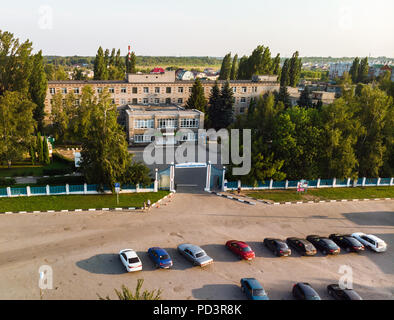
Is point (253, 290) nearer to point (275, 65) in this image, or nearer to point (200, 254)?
point (200, 254)

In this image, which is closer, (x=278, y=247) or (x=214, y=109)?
(x=278, y=247)

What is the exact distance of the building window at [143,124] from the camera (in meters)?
50.7

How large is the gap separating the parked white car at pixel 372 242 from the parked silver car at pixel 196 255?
11809mm

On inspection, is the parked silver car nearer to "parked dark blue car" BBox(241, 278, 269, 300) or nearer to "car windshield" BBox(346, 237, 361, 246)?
"parked dark blue car" BBox(241, 278, 269, 300)

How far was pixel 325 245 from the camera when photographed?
22.3 metres

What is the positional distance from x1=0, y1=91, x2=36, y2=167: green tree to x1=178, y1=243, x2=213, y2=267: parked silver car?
24.4 meters

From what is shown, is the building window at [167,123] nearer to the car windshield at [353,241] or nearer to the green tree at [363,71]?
the car windshield at [353,241]

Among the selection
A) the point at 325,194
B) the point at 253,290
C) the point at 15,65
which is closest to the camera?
the point at 253,290

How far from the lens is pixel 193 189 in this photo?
1304 inches

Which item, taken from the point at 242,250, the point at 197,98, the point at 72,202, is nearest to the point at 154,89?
the point at 197,98

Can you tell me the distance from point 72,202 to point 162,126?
25.8 meters
